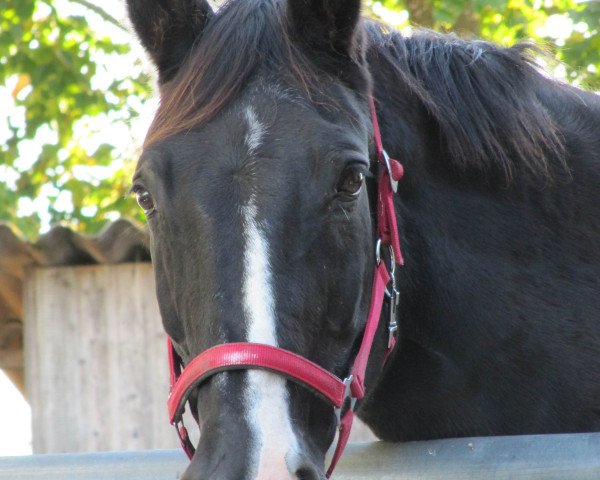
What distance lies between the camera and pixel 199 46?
8.32 feet

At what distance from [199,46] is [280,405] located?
39.9 inches

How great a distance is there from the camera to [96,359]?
6082 millimetres

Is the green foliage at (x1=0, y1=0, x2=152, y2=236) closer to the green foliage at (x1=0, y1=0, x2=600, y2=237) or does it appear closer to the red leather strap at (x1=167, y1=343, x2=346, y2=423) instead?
the green foliage at (x1=0, y1=0, x2=600, y2=237)

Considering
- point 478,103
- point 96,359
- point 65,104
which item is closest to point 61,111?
point 65,104

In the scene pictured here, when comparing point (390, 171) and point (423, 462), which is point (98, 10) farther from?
point (423, 462)

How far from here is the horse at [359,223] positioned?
6.91 feet

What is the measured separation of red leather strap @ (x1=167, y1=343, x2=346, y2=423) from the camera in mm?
2016

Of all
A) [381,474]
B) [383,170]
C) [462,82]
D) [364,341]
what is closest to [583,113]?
[462,82]

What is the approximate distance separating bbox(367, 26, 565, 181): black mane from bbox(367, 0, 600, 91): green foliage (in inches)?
94.6

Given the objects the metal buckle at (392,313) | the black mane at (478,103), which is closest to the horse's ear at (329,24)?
the black mane at (478,103)

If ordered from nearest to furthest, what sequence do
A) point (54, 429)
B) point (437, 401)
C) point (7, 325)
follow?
point (437, 401) < point (54, 429) < point (7, 325)

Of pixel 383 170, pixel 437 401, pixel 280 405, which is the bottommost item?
pixel 437 401

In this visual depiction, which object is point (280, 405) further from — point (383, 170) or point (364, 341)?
point (383, 170)

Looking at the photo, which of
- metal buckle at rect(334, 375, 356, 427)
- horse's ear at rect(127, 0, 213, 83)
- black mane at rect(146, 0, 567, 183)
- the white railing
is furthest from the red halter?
horse's ear at rect(127, 0, 213, 83)
